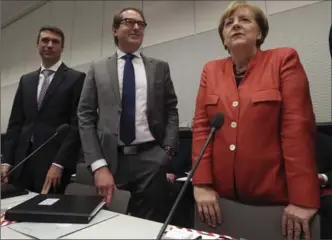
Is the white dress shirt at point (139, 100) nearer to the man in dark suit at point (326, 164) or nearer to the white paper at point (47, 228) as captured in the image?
the white paper at point (47, 228)

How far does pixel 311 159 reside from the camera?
3.62 feet

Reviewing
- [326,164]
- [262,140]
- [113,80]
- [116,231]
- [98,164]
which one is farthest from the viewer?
[326,164]

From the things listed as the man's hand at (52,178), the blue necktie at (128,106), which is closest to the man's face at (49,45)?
the blue necktie at (128,106)

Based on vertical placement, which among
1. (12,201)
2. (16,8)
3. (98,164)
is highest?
(16,8)

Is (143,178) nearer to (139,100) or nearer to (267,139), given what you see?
(139,100)

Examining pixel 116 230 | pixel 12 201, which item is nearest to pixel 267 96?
pixel 116 230

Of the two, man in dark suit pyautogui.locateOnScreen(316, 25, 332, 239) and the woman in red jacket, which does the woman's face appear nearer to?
the woman in red jacket

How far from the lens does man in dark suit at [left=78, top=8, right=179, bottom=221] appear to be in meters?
1.44

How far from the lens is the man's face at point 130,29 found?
1.57m

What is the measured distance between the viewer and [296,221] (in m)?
1.04

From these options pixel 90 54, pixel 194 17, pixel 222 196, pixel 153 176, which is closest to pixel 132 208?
pixel 153 176

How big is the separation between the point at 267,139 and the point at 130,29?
3.07 ft

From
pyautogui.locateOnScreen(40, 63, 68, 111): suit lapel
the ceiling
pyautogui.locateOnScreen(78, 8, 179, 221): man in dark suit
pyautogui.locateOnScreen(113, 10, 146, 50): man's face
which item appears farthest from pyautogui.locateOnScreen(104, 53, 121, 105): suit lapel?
the ceiling

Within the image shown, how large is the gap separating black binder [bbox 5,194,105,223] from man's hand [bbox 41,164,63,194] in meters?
0.56
